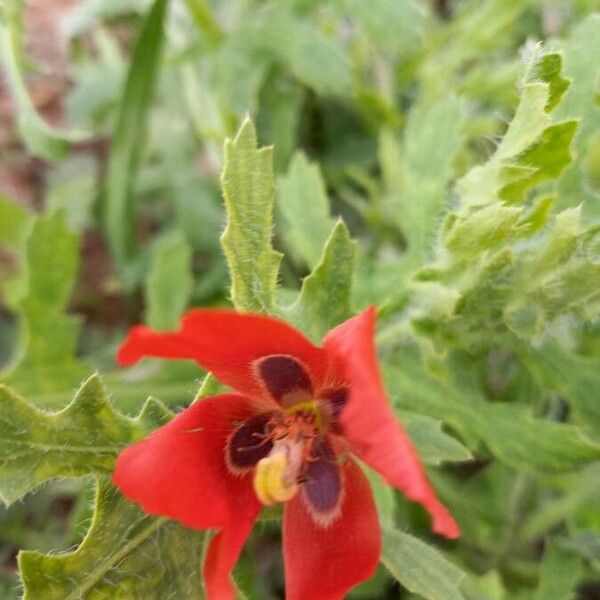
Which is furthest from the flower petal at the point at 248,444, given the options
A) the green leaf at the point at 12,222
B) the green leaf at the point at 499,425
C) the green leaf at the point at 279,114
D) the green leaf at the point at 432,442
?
the green leaf at the point at 12,222

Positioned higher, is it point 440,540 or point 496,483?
point 496,483

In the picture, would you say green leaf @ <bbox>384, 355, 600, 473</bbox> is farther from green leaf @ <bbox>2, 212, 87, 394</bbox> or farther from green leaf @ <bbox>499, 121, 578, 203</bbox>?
green leaf @ <bbox>2, 212, 87, 394</bbox>

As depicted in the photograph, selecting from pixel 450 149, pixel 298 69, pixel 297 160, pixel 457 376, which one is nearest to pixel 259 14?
pixel 298 69

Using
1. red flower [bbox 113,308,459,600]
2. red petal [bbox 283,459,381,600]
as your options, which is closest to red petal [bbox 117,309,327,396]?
red flower [bbox 113,308,459,600]

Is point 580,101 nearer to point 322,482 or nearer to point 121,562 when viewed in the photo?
point 322,482

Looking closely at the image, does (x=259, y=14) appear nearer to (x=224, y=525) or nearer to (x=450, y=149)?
(x=450, y=149)

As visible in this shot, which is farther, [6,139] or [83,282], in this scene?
[6,139]
